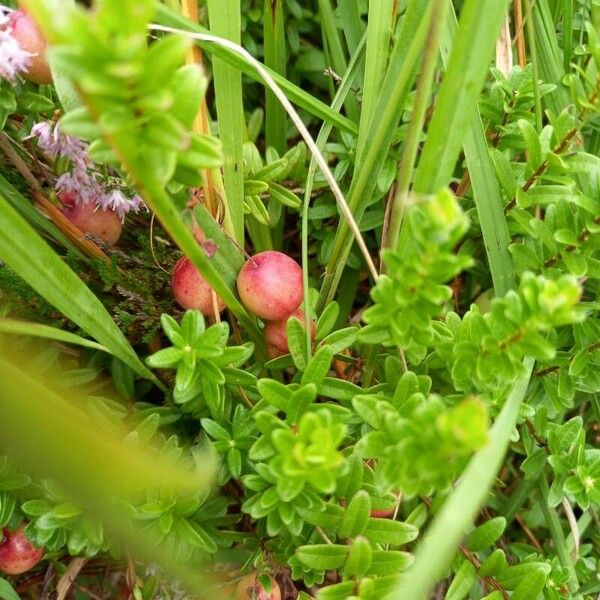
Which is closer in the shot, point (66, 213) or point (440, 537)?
point (440, 537)

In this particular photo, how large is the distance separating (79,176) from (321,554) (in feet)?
2.67

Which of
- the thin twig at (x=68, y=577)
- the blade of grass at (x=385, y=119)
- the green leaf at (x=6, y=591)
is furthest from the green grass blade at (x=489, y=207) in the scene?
the green leaf at (x=6, y=591)

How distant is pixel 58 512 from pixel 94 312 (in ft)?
1.12

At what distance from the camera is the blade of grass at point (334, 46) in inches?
66.1

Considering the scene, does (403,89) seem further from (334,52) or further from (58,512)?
(58,512)

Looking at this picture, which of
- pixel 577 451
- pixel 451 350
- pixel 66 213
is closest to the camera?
pixel 451 350

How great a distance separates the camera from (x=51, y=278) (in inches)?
45.9

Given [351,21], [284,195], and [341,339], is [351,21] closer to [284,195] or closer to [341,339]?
[284,195]

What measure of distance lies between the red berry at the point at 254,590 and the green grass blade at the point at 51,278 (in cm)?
47

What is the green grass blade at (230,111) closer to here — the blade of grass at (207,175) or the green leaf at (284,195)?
the blade of grass at (207,175)

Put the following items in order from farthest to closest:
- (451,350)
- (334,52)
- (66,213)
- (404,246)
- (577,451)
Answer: (334,52), (66,213), (577,451), (451,350), (404,246)

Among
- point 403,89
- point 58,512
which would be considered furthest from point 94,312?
point 403,89

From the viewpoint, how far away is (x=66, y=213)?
1.51 m

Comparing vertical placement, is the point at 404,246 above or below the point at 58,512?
above
